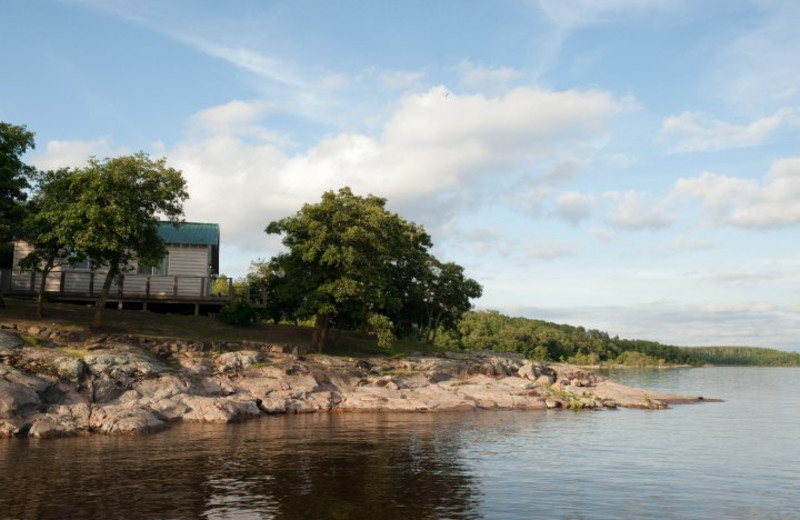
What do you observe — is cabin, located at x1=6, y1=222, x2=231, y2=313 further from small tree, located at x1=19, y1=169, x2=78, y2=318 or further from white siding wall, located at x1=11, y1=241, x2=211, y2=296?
small tree, located at x1=19, y1=169, x2=78, y2=318

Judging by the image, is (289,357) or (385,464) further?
(289,357)

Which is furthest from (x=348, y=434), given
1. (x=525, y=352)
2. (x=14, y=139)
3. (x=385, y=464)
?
(x=525, y=352)

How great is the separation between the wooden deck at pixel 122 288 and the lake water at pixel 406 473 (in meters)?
21.7

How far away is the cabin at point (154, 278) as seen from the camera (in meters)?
55.4

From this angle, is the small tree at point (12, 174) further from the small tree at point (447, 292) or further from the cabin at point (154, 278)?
the small tree at point (447, 292)

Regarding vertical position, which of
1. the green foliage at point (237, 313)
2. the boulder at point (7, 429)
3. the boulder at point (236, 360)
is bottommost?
the boulder at point (7, 429)

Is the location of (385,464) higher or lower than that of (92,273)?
lower

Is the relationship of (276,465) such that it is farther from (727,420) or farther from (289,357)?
(727,420)

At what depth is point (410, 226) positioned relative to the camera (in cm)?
7756

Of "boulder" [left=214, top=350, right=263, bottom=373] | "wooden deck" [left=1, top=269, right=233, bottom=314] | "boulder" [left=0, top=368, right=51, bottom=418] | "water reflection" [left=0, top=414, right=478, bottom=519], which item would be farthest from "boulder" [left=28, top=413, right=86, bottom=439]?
"wooden deck" [left=1, top=269, right=233, bottom=314]

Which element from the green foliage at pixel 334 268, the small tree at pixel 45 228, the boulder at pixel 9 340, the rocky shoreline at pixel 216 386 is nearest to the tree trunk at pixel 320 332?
the green foliage at pixel 334 268

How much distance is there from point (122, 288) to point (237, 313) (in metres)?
10.2

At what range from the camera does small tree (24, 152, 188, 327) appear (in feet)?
149

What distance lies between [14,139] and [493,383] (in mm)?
43776
